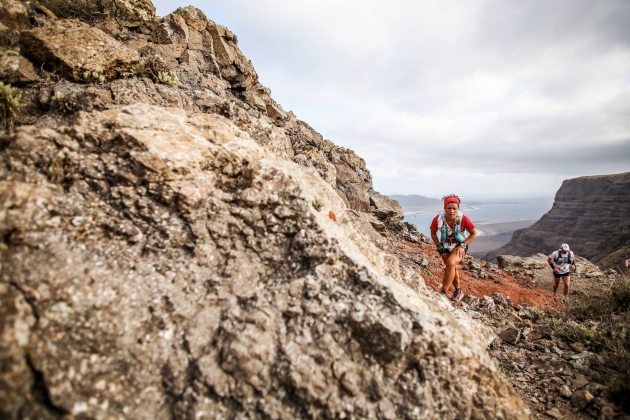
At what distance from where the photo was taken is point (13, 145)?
3.71m

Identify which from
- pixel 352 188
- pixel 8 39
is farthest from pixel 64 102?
pixel 352 188

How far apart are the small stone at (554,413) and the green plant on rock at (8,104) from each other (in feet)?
35.4

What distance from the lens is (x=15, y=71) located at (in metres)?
5.88

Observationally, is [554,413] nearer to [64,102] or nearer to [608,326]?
[608,326]

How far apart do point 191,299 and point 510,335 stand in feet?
24.8

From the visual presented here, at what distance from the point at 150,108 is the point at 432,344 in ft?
20.2

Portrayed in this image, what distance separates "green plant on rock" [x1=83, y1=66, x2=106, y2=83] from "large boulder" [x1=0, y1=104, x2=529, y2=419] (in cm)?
283

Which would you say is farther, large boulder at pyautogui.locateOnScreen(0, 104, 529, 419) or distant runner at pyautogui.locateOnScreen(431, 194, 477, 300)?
distant runner at pyautogui.locateOnScreen(431, 194, 477, 300)

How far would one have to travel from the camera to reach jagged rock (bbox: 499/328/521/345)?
271 inches

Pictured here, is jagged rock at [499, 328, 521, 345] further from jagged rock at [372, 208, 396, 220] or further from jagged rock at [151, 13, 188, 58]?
jagged rock at [372, 208, 396, 220]

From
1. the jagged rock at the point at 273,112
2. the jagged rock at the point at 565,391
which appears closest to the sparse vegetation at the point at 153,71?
the jagged rock at the point at 565,391

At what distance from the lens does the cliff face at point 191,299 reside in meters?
2.92

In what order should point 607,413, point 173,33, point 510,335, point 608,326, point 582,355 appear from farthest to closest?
point 173,33 < point 510,335 < point 608,326 < point 582,355 < point 607,413

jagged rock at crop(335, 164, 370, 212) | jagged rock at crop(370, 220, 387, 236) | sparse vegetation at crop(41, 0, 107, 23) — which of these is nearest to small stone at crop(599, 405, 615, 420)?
jagged rock at crop(370, 220, 387, 236)
